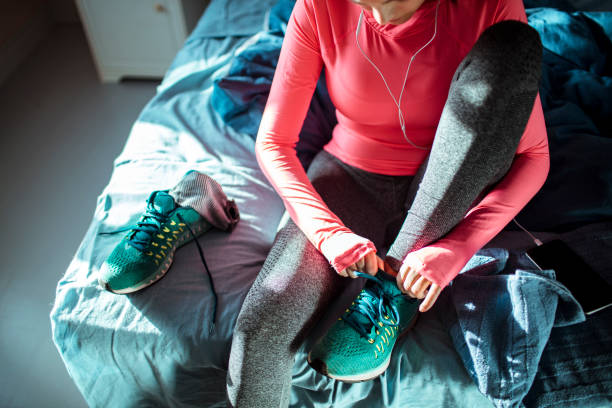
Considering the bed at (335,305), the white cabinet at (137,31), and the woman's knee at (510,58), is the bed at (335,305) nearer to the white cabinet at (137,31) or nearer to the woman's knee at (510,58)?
the woman's knee at (510,58)

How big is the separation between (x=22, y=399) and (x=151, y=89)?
150 centimetres

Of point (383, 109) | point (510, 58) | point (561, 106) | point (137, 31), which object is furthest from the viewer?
point (137, 31)

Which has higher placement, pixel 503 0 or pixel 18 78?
pixel 503 0

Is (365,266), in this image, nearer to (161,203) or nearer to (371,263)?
(371,263)

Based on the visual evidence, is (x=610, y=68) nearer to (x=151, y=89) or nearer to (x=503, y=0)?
(x=503, y=0)

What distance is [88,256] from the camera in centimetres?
90

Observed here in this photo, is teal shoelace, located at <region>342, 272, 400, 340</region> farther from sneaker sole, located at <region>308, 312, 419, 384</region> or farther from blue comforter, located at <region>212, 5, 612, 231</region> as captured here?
blue comforter, located at <region>212, 5, 612, 231</region>

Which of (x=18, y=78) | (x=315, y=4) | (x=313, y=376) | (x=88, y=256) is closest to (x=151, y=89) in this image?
(x=18, y=78)

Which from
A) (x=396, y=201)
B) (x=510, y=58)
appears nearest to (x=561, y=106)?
(x=396, y=201)

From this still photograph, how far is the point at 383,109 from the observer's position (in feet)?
2.69

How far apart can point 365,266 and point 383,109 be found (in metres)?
0.30

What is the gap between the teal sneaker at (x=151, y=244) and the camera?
0.81 m

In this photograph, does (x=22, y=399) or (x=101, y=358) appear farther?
(x=22, y=399)

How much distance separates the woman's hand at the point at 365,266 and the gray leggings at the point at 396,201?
0.04m
